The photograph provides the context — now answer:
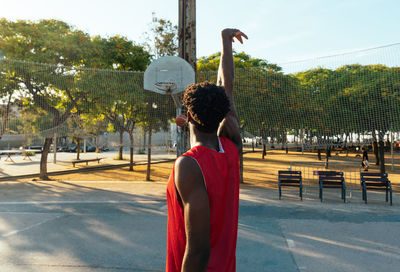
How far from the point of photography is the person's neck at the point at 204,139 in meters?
1.33

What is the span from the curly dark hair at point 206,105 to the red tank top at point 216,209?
0.40 feet

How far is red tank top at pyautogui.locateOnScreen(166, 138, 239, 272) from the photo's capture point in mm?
1229

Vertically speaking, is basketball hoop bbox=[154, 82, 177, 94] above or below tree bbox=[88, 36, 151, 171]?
below

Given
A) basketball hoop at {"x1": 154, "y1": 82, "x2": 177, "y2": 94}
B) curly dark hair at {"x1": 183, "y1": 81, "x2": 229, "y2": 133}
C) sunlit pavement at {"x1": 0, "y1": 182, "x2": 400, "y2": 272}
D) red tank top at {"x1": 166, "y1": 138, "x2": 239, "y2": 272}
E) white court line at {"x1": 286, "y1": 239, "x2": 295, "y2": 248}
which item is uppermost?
basketball hoop at {"x1": 154, "y1": 82, "x2": 177, "y2": 94}

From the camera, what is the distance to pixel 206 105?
1.29 meters

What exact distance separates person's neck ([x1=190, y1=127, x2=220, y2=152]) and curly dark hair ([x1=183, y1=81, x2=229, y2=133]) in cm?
2

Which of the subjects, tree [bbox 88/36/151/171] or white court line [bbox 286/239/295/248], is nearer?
white court line [bbox 286/239/295/248]

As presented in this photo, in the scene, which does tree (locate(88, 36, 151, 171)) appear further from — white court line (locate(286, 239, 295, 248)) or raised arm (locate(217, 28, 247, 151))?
raised arm (locate(217, 28, 247, 151))

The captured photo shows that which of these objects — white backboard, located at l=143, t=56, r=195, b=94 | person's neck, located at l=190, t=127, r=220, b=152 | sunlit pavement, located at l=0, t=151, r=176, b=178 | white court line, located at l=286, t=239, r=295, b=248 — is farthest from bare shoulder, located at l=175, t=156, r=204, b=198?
sunlit pavement, located at l=0, t=151, r=176, b=178

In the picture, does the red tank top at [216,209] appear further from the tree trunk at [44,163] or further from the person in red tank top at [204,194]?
the tree trunk at [44,163]

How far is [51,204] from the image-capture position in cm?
788

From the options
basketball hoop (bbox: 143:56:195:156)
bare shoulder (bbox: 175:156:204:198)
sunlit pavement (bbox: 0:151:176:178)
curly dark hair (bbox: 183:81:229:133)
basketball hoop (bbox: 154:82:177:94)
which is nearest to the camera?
bare shoulder (bbox: 175:156:204:198)

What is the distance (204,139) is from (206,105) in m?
0.16

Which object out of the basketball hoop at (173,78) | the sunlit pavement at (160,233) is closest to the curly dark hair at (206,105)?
the sunlit pavement at (160,233)
